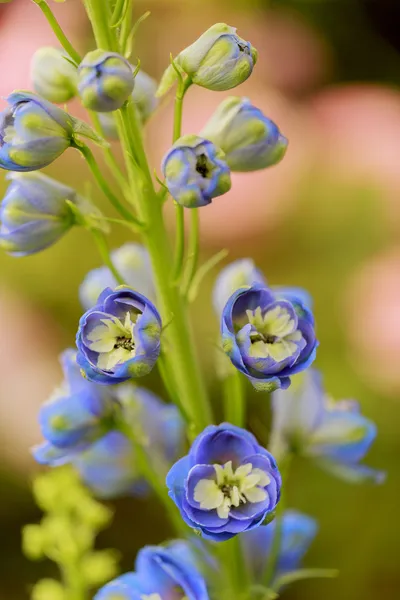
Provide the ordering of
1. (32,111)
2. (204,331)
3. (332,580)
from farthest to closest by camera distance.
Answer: (204,331) < (332,580) < (32,111)

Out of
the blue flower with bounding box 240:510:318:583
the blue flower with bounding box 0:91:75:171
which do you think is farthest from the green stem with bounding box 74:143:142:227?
the blue flower with bounding box 240:510:318:583

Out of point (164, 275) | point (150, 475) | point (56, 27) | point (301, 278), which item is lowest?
point (150, 475)

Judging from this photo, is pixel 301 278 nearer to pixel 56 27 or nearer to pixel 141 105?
pixel 141 105

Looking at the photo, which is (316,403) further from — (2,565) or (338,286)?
(2,565)

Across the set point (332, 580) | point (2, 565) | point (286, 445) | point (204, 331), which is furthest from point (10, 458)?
point (286, 445)

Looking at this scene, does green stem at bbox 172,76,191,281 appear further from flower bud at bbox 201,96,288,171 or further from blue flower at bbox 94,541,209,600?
blue flower at bbox 94,541,209,600

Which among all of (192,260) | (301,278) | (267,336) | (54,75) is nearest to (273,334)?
(267,336)
